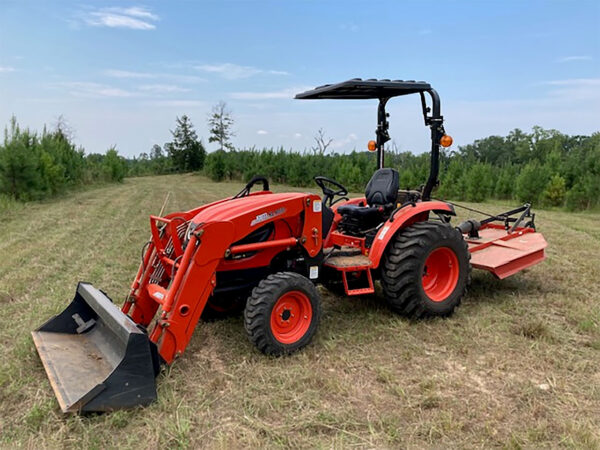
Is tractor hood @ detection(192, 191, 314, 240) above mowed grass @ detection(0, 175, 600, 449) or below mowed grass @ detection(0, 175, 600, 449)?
above

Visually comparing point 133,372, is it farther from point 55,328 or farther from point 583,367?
point 583,367

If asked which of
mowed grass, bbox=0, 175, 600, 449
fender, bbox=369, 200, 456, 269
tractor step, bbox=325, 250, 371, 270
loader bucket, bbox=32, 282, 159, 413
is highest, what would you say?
fender, bbox=369, 200, 456, 269

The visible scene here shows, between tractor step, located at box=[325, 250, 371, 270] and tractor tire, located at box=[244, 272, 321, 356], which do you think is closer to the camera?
tractor tire, located at box=[244, 272, 321, 356]

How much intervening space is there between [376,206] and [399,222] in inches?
24.9

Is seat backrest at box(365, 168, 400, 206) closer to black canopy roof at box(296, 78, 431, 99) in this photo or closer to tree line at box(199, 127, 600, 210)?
black canopy roof at box(296, 78, 431, 99)

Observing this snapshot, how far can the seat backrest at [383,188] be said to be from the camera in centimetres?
475

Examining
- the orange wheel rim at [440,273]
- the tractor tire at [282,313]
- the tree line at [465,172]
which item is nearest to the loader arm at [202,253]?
the tractor tire at [282,313]

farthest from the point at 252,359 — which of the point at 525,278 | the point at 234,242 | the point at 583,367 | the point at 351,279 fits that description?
the point at 525,278

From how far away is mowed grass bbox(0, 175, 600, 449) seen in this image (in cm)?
260

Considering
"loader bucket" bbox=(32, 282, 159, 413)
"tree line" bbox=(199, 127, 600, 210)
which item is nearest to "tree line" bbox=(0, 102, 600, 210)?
"tree line" bbox=(199, 127, 600, 210)

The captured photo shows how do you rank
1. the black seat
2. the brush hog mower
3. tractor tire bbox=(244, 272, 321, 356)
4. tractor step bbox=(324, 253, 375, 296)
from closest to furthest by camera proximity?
the brush hog mower
tractor tire bbox=(244, 272, 321, 356)
tractor step bbox=(324, 253, 375, 296)
the black seat

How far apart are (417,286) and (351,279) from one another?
58 cm

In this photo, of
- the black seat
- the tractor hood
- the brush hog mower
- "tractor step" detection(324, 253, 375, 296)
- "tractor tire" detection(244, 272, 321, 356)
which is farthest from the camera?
the black seat

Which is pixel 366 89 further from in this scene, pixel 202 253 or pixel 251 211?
pixel 202 253
